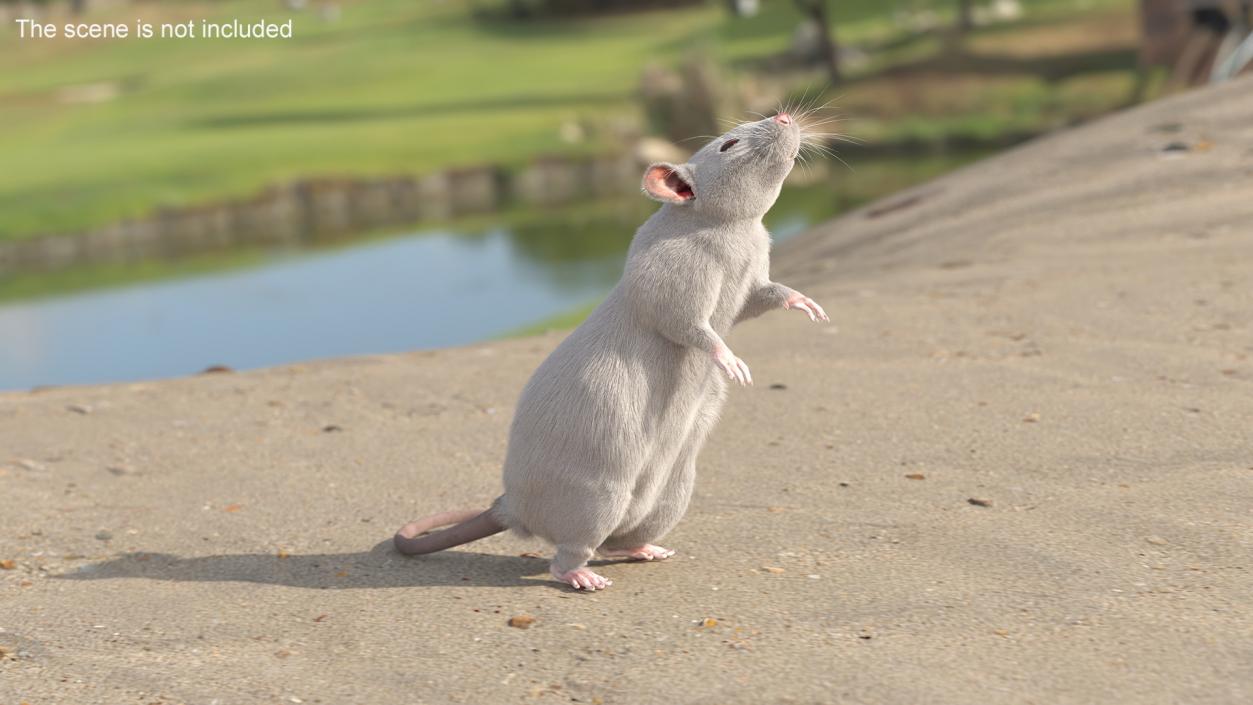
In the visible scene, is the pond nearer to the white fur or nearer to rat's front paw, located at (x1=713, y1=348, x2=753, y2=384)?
the white fur

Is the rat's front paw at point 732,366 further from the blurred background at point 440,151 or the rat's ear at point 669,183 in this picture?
the blurred background at point 440,151

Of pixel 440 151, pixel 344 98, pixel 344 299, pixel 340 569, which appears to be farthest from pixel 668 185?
pixel 344 98

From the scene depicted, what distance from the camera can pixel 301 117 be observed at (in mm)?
31766

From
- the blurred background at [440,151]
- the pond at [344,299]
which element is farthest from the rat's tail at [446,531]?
the pond at [344,299]

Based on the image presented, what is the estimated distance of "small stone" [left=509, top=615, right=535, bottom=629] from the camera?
13.0 feet

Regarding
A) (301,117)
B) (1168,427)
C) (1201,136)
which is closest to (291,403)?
(1168,427)

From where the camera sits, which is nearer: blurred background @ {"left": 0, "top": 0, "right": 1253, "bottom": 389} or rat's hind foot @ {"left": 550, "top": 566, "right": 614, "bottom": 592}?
rat's hind foot @ {"left": 550, "top": 566, "right": 614, "bottom": 592}

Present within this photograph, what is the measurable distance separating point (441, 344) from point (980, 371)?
7.70m

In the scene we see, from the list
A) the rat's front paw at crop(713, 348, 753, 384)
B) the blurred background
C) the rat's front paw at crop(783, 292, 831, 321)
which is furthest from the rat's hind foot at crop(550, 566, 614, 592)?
the blurred background

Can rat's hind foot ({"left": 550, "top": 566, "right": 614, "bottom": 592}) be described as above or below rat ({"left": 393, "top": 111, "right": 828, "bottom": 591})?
below

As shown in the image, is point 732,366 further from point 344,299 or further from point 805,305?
Result: point 344,299

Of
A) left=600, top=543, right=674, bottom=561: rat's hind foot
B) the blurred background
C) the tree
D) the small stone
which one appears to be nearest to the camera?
the small stone

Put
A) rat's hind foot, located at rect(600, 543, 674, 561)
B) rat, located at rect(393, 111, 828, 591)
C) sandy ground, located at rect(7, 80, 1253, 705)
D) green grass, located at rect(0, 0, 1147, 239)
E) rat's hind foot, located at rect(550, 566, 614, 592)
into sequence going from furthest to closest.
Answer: green grass, located at rect(0, 0, 1147, 239) < rat's hind foot, located at rect(600, 543, 674, 561) < rat's hind foot, located at rect(550, 566, 614, 592) < rat, located at rect(393, 111, 828, 591) < sandy ground, located at rect(7, 80, 1253, 705)

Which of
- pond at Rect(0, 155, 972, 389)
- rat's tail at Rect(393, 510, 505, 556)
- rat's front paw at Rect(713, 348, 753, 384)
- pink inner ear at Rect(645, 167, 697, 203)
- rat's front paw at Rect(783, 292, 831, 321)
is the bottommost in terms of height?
pond at Rect(0, 155, 972, 389)
